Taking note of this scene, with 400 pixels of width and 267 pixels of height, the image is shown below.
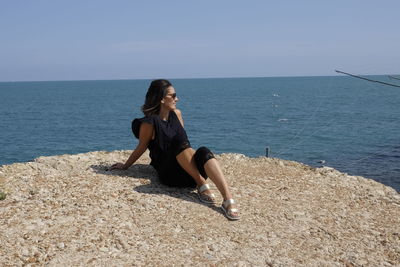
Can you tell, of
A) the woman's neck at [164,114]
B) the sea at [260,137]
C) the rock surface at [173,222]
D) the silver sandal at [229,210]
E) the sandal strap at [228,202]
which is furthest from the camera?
the sea at [260,137]

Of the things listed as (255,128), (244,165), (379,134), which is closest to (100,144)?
(255,128)

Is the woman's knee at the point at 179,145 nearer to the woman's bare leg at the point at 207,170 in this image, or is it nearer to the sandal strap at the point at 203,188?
the woman's bare leg at the point at 207,170

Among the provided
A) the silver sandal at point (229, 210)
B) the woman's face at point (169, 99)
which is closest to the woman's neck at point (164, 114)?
the woman's face at point (169, 99)

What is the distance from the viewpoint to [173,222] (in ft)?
19.8

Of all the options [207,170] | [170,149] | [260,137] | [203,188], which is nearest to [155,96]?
[170,149]

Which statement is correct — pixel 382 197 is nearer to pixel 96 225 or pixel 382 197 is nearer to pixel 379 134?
pixel 96 225

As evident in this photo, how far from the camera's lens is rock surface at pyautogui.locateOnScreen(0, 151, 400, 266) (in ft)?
17.1

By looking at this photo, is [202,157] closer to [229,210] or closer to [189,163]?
[189,163]

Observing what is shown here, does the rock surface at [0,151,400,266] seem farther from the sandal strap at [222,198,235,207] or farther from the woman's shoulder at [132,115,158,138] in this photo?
the woman's shoulder at [132,115,158,138]

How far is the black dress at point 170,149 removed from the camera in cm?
671

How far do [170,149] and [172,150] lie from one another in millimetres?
70

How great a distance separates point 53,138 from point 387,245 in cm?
4075

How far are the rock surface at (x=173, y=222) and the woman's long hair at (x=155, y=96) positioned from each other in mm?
1240

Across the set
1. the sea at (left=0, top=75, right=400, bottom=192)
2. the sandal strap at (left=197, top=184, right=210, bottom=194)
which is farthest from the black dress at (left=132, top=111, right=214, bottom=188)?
the sea at (left=0, top=75, right=400, bottom=192)
